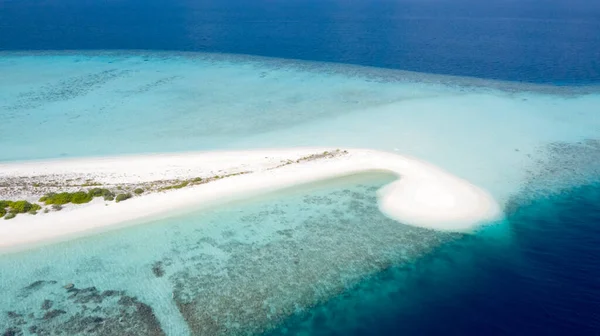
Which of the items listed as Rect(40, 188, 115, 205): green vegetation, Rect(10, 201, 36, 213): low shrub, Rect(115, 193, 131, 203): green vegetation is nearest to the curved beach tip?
Rect(115, 193, 131, 203): green vegetation

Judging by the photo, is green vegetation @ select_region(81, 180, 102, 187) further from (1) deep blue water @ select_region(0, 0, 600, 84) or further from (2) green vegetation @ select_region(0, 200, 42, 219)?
(1) deep blue water @ select_region(0, 0, 600, 84)

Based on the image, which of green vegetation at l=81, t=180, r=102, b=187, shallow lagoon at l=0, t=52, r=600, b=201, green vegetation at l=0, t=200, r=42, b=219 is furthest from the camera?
shallow lagoon at l=0, t=52, r=600, b=201

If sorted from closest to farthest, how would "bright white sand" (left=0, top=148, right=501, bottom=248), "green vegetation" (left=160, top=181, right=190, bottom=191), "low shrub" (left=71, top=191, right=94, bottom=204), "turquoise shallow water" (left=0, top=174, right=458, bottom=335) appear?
"turquoise shallow water" (left=0, top=174, right=458, bottom=335)
"bright white sand" (left=0, top=148, right=501, bottom=248)
"low shrub" (left=71, top=191, right=94, bottom=204)
"green vegetation" (left=160, top=181, right=190, bottom=191)

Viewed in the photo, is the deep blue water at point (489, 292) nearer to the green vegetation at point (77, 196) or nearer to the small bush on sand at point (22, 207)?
the green vegetation at point (77, 196)

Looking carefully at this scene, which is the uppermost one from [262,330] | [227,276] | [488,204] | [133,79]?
[133,79]

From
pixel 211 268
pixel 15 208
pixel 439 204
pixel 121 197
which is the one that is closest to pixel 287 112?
pixel 121 197

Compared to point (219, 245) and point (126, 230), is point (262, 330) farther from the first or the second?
point (126, 230)

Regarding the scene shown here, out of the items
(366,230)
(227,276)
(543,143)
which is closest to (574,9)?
(543,143)

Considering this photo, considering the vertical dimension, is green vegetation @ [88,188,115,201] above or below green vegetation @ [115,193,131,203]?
above
